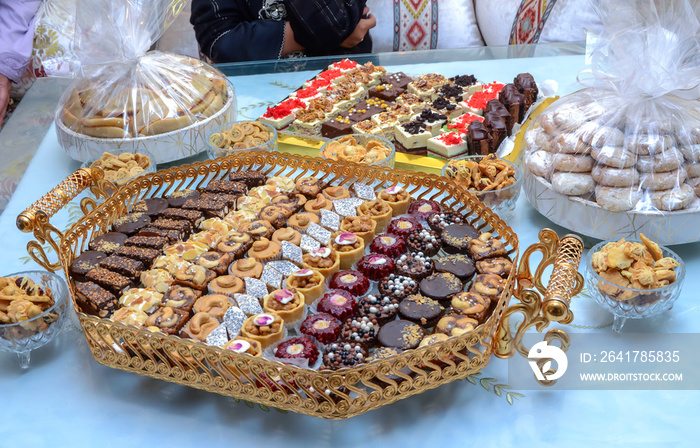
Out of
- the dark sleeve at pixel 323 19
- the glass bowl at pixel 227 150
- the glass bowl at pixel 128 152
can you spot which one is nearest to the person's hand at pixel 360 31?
the dark sleeve at pixel 323 19

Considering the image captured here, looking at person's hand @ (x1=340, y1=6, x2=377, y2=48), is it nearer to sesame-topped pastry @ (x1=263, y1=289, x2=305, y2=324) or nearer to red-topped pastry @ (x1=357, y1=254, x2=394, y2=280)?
red-topped pastry @ (x1=357, y1=254, x2=394, y2=280)

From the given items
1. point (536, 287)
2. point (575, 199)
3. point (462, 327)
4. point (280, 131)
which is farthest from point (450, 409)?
point (280, 131)

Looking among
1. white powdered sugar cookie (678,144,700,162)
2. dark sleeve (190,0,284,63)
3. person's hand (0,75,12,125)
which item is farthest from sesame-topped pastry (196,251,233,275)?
person's hand (0,75,12,125)

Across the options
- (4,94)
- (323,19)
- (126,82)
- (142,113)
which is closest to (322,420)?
(142,113)

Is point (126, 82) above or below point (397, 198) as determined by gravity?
above

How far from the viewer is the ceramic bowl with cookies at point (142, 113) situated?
2.23 meters

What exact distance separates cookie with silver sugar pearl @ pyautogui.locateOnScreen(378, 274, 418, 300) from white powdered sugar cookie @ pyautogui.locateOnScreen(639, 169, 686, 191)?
0.67 metres

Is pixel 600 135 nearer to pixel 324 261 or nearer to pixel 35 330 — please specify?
pixel 324 261

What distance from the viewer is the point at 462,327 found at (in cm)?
132

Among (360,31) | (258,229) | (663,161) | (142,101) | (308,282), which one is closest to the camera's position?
(308,282)

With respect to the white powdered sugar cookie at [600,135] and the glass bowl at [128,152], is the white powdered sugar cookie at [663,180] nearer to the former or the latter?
the white powdered sugar cookie at [600,135]

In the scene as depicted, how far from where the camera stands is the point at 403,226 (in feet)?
5.62

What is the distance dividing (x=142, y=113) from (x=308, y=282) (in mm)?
1107

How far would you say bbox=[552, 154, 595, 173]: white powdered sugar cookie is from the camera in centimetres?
171
